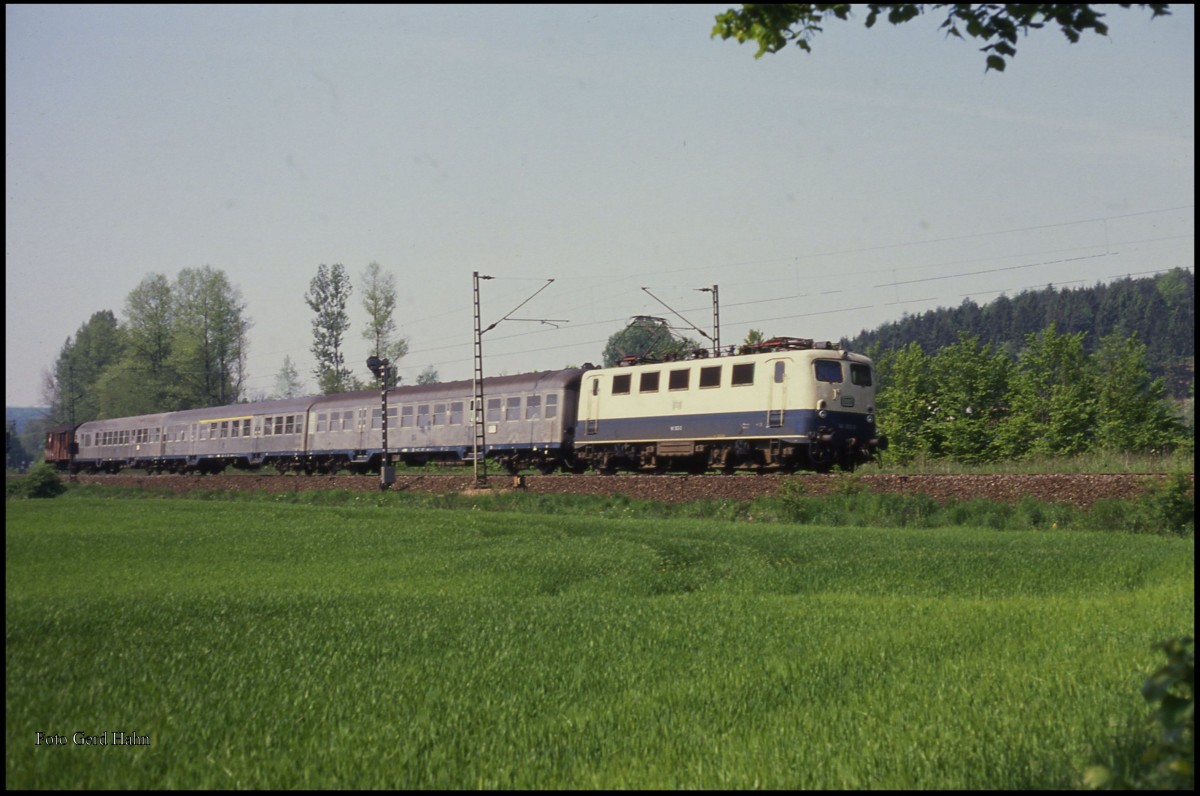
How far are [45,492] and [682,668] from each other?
2476cm

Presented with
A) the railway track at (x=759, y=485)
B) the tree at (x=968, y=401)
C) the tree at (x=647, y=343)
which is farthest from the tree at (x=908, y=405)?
the railway track at (x=759, y=485)

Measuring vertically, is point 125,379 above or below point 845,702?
above

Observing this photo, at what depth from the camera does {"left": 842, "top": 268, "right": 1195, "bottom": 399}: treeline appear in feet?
363

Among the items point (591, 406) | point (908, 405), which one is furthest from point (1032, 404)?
point (591, 406)

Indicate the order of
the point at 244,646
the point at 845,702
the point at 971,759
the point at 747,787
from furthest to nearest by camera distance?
the point at 244,646
the point at 845,702
the point at 971,759
the point at 747,787

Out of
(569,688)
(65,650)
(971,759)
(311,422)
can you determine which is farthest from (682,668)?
(311,422)

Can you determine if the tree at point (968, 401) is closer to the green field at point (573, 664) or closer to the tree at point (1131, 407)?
the tree at point (1131, 407)

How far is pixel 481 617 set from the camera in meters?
14.1

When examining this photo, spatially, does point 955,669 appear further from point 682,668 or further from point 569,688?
point 569,688

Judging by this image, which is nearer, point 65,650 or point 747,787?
point 747,787

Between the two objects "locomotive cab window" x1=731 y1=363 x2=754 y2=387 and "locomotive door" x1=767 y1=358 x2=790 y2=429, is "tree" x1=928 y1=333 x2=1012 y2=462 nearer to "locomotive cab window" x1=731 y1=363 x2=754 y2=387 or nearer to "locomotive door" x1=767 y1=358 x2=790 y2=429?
"locomotive cab window" x1=731 y1=363 x2=754 y2=387

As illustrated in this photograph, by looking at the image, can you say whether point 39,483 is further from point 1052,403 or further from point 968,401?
point 968,401

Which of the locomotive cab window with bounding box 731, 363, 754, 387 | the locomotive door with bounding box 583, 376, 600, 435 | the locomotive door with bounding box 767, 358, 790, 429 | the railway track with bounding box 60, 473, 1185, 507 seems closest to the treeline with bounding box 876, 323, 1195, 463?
the locomotive door with bounding box 583, 376, 600, 435

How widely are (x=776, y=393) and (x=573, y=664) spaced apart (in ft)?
77.2
